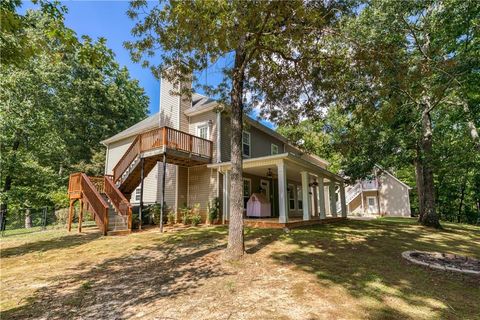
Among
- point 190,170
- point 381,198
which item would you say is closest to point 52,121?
point 190,170

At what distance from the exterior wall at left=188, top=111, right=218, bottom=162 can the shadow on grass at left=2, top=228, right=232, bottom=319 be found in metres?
6.91

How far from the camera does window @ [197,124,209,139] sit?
540 inches

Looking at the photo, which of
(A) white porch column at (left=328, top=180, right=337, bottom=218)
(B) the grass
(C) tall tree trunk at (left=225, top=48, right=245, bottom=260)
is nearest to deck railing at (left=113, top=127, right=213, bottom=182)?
(B) the grass

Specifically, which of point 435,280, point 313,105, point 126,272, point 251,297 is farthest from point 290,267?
point 313,105

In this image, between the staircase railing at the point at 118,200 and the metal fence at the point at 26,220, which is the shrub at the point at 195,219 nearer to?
the staircase railing at the point at 118,200

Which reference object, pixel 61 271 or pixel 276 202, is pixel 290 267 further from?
pixel 276 202

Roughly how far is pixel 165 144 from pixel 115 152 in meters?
8.81

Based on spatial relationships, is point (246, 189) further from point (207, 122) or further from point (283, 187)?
point (283, 187)

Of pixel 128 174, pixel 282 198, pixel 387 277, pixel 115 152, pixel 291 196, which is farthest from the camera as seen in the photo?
pixel 291 196

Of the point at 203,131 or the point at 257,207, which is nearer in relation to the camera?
the point at 257,207

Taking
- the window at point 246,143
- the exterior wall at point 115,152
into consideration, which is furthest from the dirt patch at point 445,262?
the exterior wall at point 115,152

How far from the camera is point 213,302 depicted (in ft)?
12.2

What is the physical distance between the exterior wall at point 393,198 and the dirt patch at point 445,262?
21.5 meters

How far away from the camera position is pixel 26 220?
1995 centimetres
